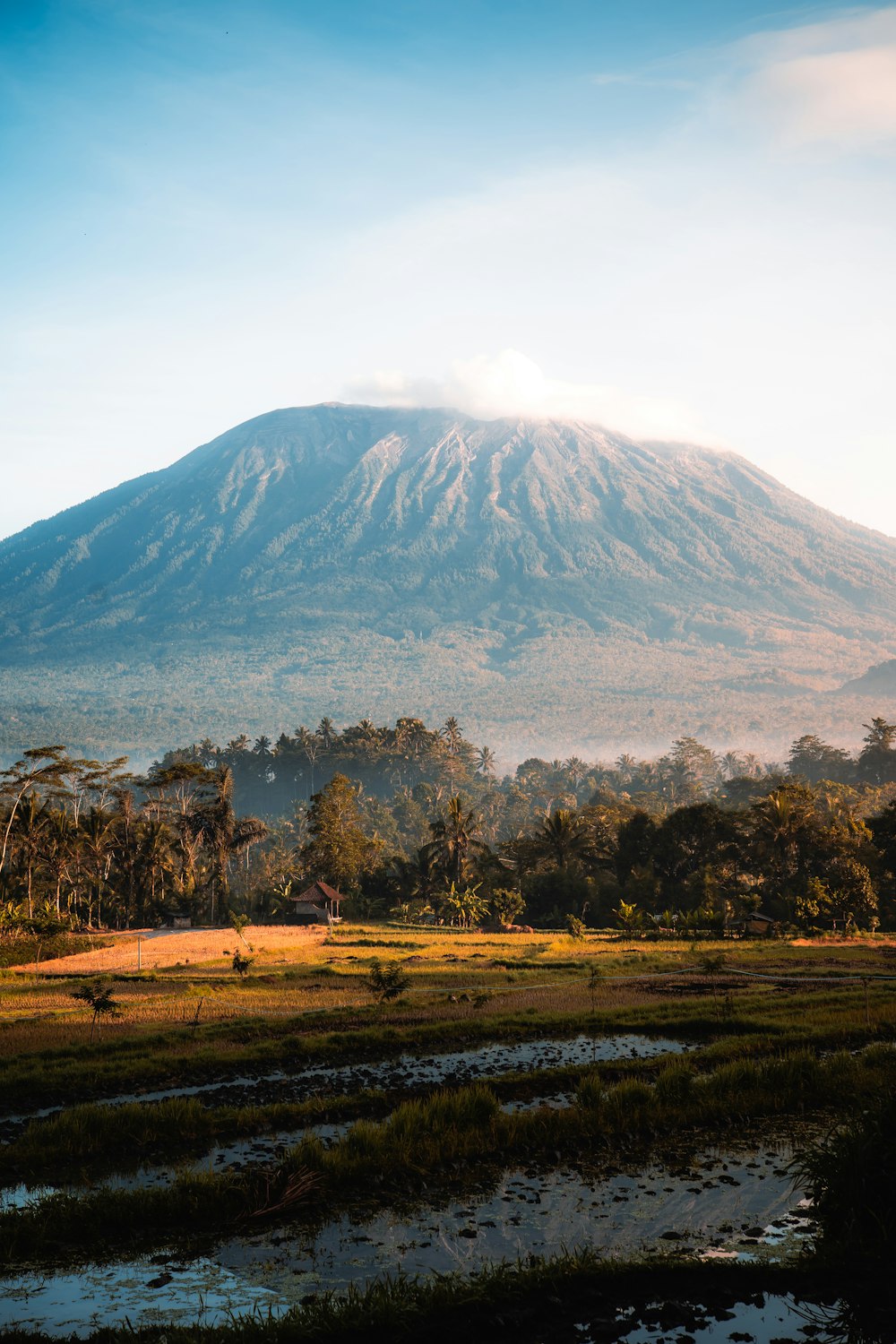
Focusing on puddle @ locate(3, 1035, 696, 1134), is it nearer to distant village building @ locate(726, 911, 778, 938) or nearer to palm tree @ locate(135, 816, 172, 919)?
distant village building @ locate(726, 911, 778, 938)

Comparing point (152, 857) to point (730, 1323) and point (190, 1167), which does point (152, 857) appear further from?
point (730, 1323)

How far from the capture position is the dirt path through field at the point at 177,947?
37.7 meters

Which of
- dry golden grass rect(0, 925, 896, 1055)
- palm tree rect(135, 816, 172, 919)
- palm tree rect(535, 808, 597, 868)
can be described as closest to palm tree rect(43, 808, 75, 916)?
palm tree rect(135, 816, 172, 919)

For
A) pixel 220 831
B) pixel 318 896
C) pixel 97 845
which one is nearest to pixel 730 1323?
pixel 97 845

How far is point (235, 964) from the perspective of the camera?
32.0 metres

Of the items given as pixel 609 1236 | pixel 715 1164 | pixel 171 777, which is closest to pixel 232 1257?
pixel 609 1236

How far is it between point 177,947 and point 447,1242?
3665cm

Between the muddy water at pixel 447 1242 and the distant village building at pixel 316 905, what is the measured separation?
49.8 metres

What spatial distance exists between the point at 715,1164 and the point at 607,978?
1863 cm

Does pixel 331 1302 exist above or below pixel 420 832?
above

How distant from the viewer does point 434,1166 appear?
41.9ft

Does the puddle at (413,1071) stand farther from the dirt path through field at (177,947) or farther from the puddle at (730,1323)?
the dirt path through field at (177,947)

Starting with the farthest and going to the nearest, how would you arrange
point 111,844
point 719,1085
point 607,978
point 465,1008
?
point 111,844 < point 607,978 < point 465,1008 < point 719,1085

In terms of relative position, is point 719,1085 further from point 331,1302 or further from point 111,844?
point 111,844
